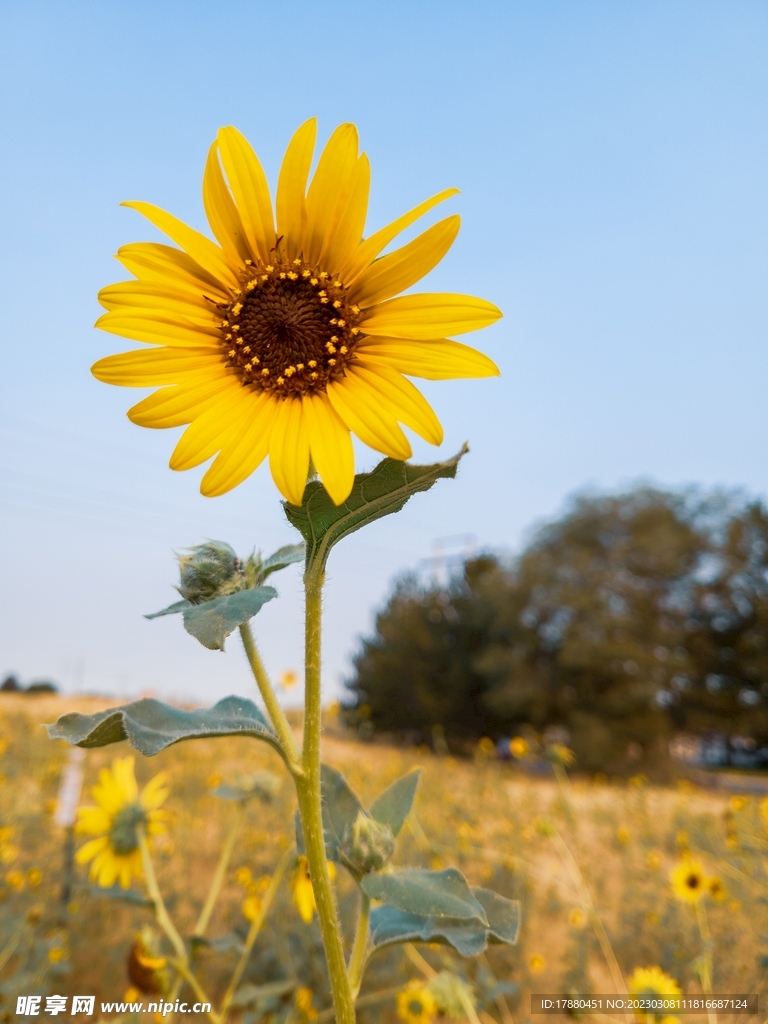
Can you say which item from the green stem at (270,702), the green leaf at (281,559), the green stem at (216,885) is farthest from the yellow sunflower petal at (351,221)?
the green stem at (216,885)

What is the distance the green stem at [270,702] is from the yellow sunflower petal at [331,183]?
459 mm

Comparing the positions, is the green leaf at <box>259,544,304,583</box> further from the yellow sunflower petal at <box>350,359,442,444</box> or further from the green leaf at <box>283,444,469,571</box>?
the yellow sunflower petal at <box>350,359,442,444</box>

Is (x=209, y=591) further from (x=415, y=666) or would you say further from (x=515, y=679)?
(x=415, y=666)

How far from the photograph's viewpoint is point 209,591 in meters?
0.80

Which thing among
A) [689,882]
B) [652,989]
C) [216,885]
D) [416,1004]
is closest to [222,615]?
[216,885]

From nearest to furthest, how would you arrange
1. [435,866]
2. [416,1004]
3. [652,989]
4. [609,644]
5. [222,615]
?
[222,615] → [416,1004] → [652,989] → [435,866] → [609,644]

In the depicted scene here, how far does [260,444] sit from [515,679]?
1251 centimetres

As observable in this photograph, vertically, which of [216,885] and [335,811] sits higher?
[335,811]

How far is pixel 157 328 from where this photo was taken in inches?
32.2

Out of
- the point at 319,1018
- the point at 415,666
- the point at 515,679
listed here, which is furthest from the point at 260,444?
the point at 415,666

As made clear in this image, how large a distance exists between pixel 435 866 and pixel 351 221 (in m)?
2.60

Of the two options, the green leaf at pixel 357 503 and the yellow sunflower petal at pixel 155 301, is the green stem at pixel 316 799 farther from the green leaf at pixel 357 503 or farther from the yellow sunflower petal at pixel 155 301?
the yellow sunflower petal at pixel 155 301

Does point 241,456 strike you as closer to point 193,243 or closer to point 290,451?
point 290,451

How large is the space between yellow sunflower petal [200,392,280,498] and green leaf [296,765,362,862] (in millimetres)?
427
